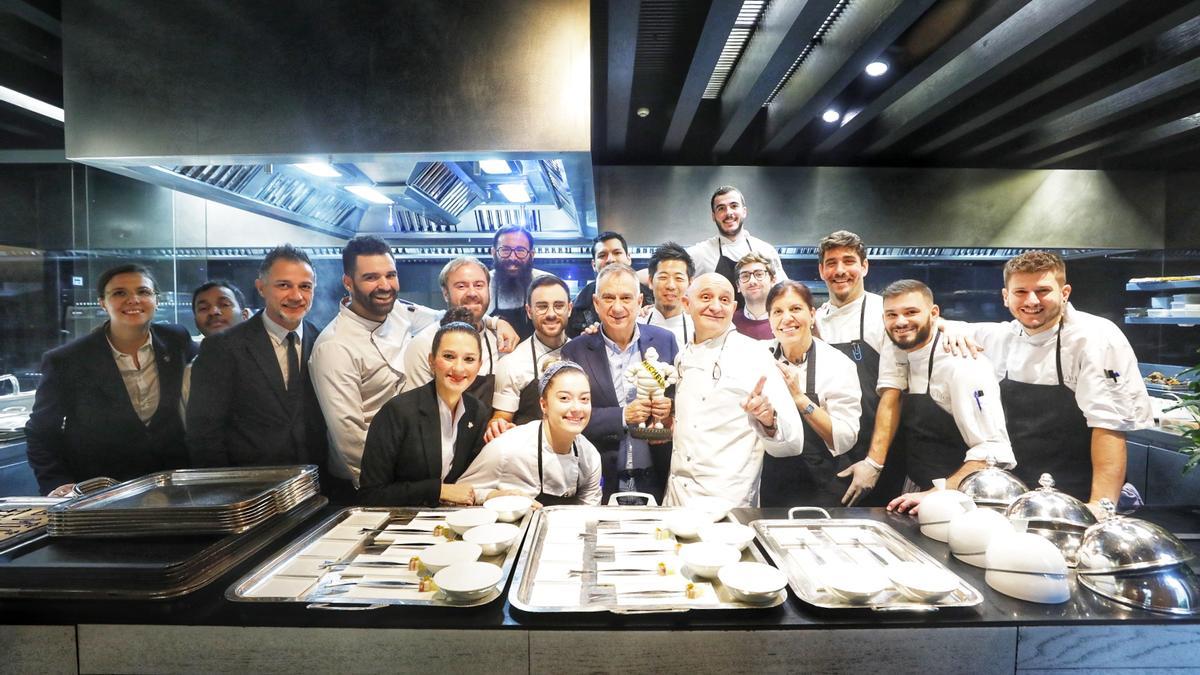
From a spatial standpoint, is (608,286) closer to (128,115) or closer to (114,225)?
(128,115)

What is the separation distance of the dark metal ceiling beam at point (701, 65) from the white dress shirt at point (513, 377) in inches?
49.2

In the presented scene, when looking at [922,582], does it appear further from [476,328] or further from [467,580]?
[476,328]

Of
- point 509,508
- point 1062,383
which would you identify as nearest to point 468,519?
point 509,508

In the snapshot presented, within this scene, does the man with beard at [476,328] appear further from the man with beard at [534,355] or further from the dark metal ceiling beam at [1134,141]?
the dark metal ceiling beam at [1134,141]

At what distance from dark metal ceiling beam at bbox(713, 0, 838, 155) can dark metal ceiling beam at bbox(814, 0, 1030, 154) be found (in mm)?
496

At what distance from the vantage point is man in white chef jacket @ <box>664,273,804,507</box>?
2.64 m

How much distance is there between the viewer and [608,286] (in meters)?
2.76

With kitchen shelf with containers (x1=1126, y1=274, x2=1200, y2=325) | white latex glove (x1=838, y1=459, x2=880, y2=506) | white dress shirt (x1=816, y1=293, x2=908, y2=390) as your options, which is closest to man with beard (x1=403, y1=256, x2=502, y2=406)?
white dress shirt (x1=816, y1=293, x2=908, y2=390)

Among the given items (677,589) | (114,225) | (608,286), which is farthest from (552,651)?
(114,225)

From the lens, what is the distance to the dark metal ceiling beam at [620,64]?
6.45 feet

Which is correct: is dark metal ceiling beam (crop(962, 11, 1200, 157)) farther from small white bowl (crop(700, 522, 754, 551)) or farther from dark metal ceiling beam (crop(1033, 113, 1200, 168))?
small white bowl (crop(700, 522, 754, 551))

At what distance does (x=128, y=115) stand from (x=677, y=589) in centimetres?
284

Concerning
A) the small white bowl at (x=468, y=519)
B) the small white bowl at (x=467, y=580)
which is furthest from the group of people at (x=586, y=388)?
the small white bowl at (x=467, y=580)

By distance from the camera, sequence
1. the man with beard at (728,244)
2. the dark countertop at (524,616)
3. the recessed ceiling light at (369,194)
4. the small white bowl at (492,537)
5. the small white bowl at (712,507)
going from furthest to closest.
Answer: the man with beard at (728,244) < the recessed ceiling light at (369,194) < the small white bowl at (712,507) < the small white bowl at (492,537) < the dark countertop at (524,616)
